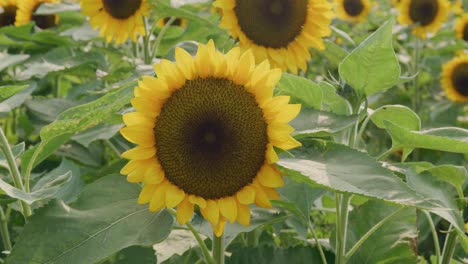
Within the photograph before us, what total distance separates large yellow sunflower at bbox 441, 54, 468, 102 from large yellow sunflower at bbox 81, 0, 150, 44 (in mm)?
1375

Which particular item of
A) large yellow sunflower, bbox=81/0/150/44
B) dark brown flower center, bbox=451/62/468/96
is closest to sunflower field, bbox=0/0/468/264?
large yellow sunflower, bbox=81/0/150/44

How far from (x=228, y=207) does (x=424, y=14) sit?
2.25m

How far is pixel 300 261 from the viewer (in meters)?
1.17

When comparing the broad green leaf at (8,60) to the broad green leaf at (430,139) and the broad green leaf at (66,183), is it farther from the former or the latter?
the broad green leaf at (430,139)

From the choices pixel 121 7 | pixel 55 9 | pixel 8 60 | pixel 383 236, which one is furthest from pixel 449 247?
pixel 55 9

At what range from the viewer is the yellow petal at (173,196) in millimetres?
905

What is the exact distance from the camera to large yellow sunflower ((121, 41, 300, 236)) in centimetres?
90

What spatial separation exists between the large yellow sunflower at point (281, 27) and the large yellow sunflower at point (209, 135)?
2.06 feet

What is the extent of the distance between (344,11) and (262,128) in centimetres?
283

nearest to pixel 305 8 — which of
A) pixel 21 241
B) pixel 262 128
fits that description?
pixel 262 128

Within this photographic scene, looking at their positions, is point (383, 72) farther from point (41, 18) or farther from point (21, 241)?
point (41, 18)

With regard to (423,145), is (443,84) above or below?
below

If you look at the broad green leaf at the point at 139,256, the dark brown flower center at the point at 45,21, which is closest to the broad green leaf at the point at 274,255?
the broad green leaf at the point at 139,256

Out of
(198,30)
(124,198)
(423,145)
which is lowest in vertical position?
(198,30)
